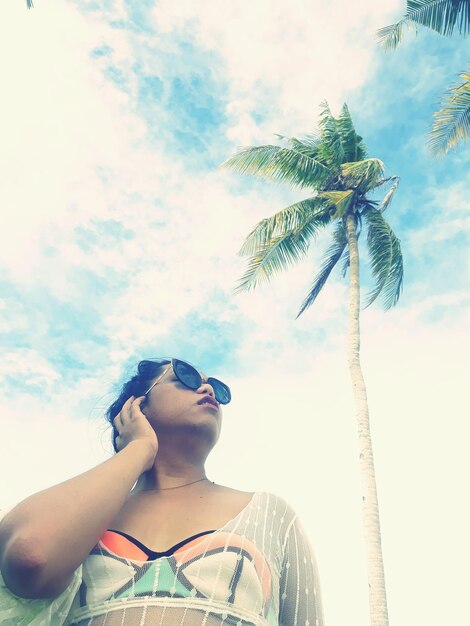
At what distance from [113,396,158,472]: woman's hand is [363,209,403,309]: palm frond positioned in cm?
1037

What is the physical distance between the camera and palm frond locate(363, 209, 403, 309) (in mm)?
11867

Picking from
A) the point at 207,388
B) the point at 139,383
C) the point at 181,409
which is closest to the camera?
the point at 181,409

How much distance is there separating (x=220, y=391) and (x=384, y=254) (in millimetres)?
9999

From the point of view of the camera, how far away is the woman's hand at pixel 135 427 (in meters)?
2.08

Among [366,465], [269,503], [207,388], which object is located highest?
[366,465]

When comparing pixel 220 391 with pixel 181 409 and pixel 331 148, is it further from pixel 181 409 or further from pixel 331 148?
pixel 331 148

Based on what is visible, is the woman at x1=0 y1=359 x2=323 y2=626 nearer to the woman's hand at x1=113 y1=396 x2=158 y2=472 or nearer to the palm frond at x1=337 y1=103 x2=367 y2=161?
the woman's hand at x1=113 y1=396 x2=158 y2=472

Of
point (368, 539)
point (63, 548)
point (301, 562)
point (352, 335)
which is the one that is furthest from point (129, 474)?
point (352, 335)

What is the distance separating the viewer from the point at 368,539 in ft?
26.2

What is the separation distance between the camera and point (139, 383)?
2.72 meters

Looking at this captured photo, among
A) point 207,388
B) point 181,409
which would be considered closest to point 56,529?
point 181,409

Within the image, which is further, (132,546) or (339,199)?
(339,199)

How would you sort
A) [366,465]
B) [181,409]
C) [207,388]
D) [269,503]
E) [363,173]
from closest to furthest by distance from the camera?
[269,503]
[181,409]
[207,388]
[366,465]
[363,173]

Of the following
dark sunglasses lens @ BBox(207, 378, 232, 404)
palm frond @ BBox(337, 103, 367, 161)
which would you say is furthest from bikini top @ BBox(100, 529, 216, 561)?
palm frond @ BBox(337, 103, 367, 161)
